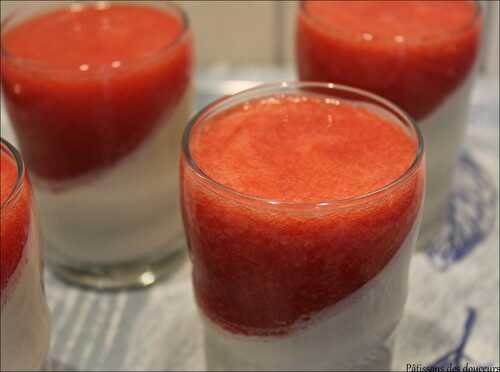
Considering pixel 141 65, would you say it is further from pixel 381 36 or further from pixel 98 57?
pixel 381 36

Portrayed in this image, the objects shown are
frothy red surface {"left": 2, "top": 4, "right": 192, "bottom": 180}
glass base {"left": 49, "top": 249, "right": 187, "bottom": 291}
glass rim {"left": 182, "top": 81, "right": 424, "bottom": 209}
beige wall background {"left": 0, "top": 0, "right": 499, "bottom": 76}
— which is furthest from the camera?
beige wall background {"left": 0, "top": 0, "right": 499, "bottom": 76}

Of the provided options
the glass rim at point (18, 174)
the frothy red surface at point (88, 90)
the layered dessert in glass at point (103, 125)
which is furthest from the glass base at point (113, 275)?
the glass rim at point (18, 174)

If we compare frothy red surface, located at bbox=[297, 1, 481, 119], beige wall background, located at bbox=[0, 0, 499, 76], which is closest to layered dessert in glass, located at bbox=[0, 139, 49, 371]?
frothy red surface, located at bbox=[297, 1, 481, 119]

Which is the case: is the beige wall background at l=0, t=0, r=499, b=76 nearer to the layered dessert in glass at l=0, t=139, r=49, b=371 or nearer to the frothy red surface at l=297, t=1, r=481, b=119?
the frothy red surface at l=297, t=1, r=481, b=119

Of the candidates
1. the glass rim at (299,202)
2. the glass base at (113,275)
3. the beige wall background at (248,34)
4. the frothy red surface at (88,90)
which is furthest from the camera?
the beige wall background at (248,34)

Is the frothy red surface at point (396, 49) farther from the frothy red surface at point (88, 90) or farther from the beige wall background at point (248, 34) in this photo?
the beige wall background at point (248, 34)

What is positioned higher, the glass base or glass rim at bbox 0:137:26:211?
glass rim at bbox 0:137:26:211
